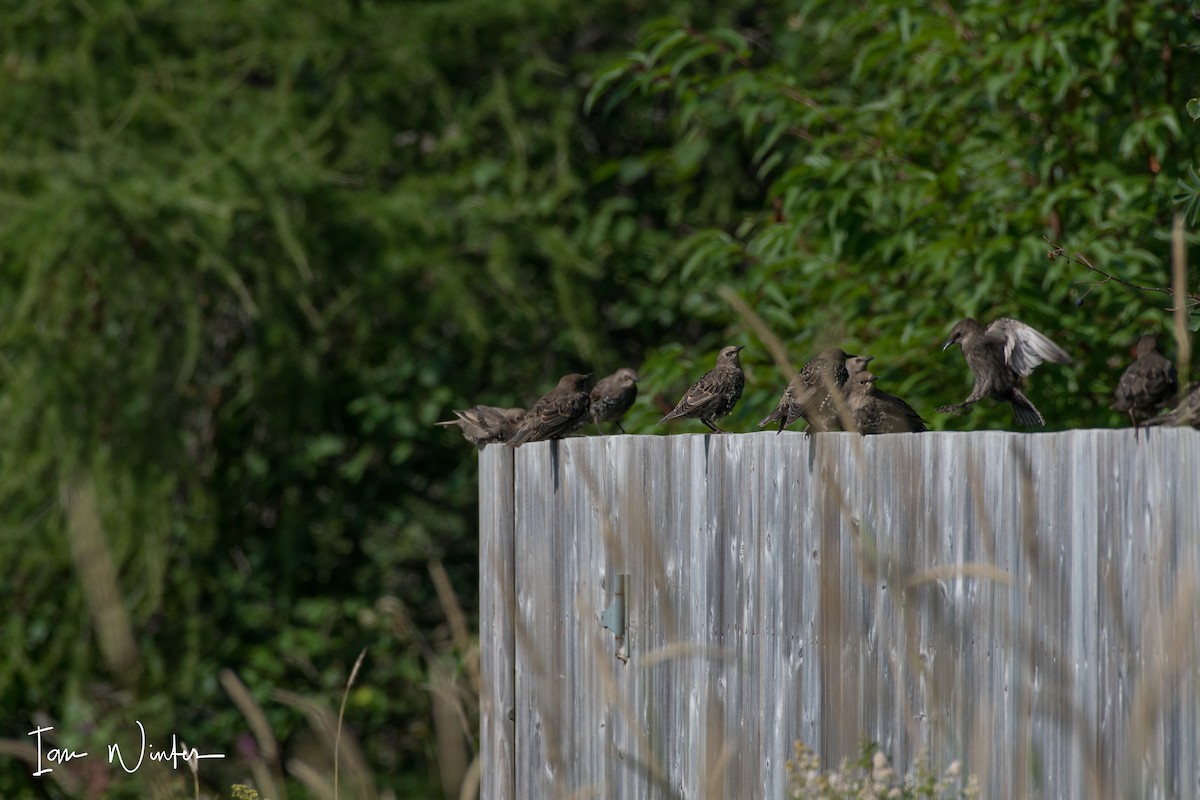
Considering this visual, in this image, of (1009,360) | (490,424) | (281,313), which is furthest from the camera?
(281,313)

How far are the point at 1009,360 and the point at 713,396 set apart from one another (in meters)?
1.12

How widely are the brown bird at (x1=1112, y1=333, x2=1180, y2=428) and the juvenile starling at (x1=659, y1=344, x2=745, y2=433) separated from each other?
1520 mm

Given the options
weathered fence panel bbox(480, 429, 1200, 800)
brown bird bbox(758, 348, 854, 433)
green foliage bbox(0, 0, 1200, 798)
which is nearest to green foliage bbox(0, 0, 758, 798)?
green foliage bbox(0, 0, 1200, 798)

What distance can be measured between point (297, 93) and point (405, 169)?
903mm

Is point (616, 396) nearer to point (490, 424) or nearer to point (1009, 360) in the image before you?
point (490, 424)

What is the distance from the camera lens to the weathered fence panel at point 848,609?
117 inches

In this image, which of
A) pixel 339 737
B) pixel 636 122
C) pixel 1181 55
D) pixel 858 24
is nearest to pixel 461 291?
pixel 636 122

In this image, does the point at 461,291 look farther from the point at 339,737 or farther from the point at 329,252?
the point at 339,737

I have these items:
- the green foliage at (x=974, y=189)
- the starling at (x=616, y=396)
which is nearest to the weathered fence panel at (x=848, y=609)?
the starling at (x=616, y=396)

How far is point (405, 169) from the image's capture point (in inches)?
392

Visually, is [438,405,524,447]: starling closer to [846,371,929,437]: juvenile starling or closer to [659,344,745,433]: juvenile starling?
[659,344,745,433]: juvenile starling

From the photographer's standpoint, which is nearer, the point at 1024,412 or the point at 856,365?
the point at 1024,412

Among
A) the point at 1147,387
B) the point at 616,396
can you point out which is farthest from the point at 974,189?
the point at 1147,387

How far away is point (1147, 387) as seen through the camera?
3.97 m
